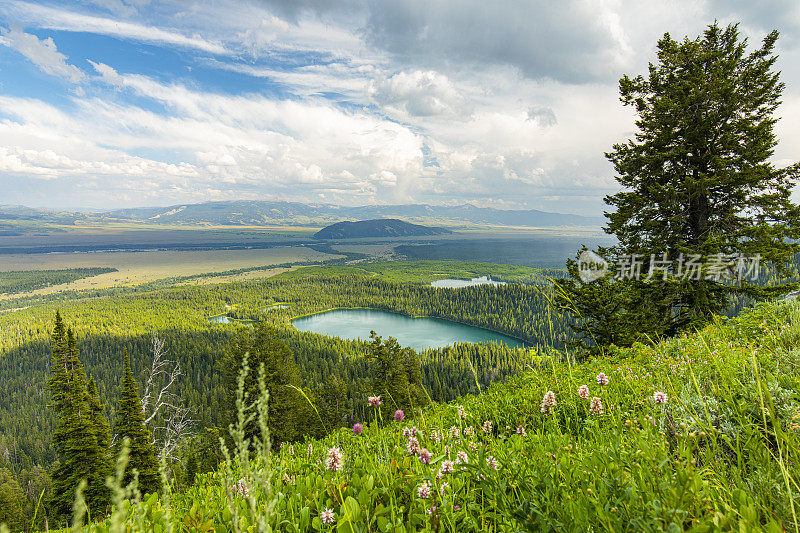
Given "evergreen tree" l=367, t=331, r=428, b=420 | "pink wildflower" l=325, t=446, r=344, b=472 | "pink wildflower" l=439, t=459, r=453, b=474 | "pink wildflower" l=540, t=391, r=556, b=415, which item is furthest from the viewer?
"evergreen tree" l=367, t=331, r=428, b=420

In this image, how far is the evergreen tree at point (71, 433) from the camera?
63.5 feet

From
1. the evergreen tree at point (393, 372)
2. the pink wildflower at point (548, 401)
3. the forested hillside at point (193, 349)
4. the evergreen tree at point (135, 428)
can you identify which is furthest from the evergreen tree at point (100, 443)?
the pink wildflower at point (548, 401)

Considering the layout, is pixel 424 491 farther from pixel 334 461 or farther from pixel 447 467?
pixel 334 461

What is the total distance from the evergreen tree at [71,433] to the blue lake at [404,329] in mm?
115078

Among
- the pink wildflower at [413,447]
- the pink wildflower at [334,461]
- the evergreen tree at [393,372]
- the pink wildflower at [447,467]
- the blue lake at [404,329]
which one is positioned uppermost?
the pink wildflower at [447,467]

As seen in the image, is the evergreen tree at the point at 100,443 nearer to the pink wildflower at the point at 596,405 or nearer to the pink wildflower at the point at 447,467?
the pink wildflower at the point at 447,467

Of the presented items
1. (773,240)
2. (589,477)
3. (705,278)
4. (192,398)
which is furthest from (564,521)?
(192,398)

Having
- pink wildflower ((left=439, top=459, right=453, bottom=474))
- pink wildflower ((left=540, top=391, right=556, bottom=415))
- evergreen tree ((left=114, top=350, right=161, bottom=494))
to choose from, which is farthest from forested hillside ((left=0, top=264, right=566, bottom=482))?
pink wildflower ((left=439, top=459, right=453, bottom=474))

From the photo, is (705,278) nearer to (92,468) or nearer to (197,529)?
(197,529)

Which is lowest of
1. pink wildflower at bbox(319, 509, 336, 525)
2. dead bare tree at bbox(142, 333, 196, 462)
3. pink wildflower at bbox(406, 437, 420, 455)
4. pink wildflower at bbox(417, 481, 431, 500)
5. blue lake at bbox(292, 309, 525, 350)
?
blue lake at bbox(292, 309, 525, 350)

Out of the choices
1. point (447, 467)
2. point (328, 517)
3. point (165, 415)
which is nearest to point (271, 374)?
point (328, 517)

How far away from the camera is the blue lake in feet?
484

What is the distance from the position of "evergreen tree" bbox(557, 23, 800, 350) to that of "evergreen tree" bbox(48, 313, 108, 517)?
85.0 feet

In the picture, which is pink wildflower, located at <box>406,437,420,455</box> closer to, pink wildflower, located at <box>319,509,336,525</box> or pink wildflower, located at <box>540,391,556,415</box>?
pink wildflower, located at <box>319,509,336,525</box>
